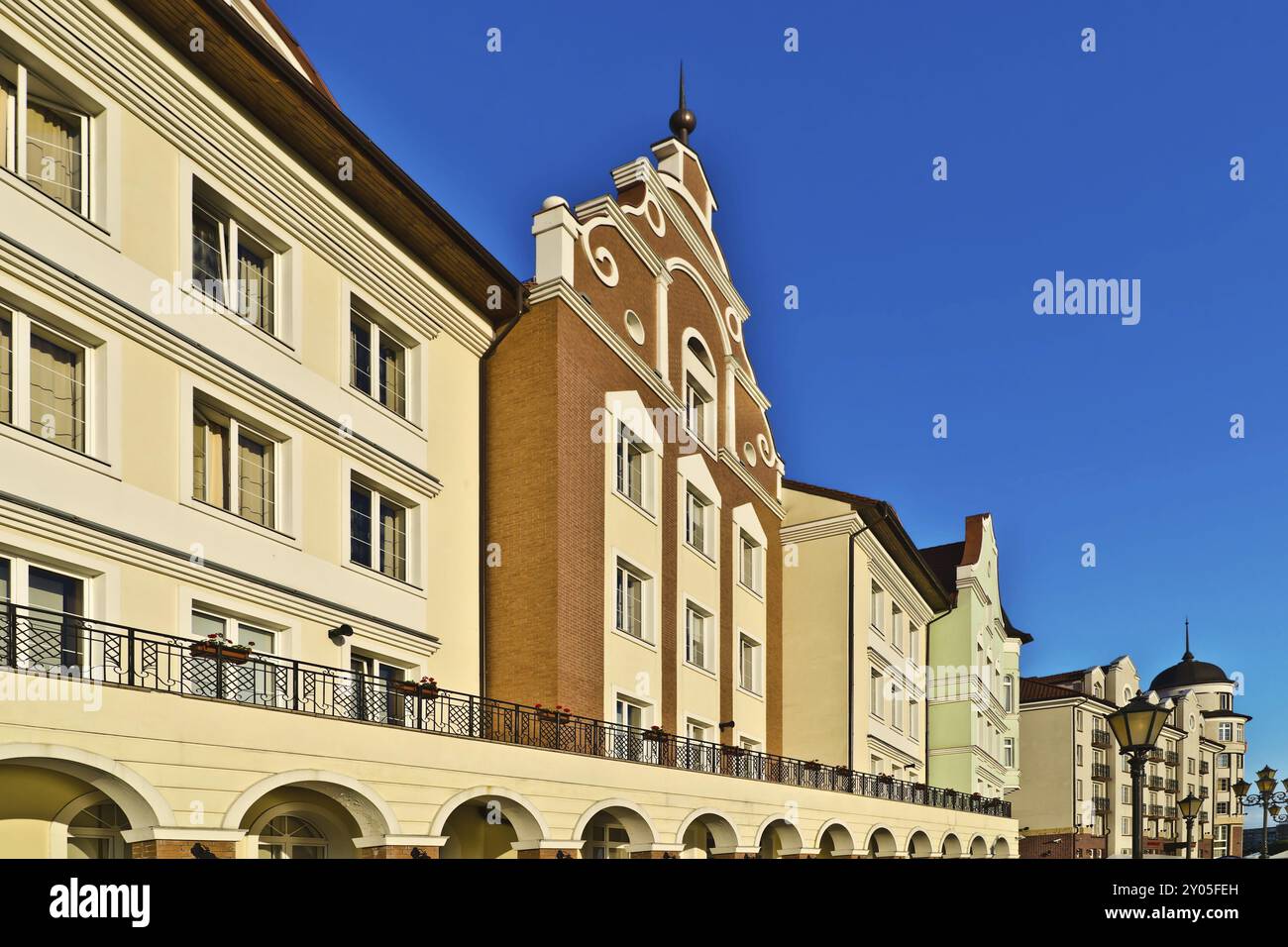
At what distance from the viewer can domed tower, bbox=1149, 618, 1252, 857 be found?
9419cm

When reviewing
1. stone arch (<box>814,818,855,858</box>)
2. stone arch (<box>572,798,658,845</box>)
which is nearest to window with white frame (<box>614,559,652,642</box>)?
stone arch (<box>572,798,658,845</box>)

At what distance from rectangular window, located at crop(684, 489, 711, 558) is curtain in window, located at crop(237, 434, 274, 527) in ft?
40.7

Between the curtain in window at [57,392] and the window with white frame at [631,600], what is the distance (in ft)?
39.8

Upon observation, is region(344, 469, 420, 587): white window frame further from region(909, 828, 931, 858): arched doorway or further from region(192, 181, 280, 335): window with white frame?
region(909, 828, 931, 858): arched doorway

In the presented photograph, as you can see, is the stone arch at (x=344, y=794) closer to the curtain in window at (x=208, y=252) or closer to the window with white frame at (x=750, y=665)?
the curtain in window at (x=208, y=252)

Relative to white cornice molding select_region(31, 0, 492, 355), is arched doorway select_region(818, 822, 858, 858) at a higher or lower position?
lower

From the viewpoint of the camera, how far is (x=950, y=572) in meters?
50.8

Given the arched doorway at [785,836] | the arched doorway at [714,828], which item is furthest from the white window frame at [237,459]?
the arched doorway at [785,836]

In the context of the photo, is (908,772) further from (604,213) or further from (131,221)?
(131,221)

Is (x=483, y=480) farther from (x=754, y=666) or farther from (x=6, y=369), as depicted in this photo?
(x=754, y=666)

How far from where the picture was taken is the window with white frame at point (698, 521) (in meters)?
28.0
